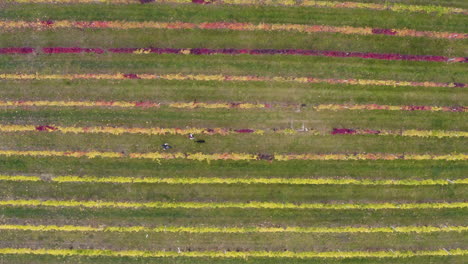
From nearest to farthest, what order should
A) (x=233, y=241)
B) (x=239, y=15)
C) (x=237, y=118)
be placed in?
(x=239, y=15) → (x=237, y=118) → (x=233, y=241)

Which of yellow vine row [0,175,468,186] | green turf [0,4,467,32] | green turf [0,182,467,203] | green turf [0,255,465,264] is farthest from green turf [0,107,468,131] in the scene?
green turf [0,255,465,264]

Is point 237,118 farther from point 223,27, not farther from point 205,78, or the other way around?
point 223,27

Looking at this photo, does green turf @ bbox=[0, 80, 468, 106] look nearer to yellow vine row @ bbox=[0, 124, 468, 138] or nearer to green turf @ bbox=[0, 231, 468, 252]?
yellow vine row @ bbox=[0, 124, 468, 138]

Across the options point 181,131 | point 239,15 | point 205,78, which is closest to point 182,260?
point 181,131

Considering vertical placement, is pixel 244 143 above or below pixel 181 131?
below

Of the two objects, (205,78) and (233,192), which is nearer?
(205,78)

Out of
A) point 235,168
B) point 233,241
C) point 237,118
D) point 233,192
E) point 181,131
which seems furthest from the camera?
point 233,241

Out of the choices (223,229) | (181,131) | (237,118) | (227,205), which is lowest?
(223,229)

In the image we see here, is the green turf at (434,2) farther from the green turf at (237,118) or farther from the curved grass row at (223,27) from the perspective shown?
the green turf at (237,118)
